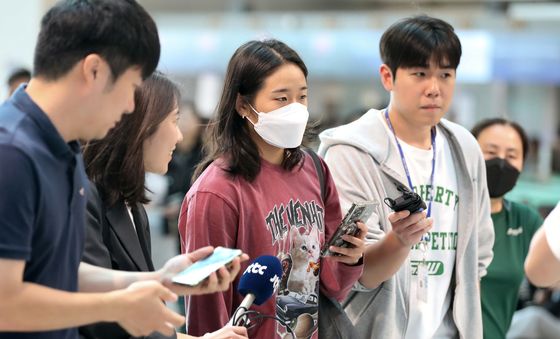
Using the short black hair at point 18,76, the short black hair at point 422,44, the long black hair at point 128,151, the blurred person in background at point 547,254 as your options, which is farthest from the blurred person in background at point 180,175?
the blurred person in background at point 547,254

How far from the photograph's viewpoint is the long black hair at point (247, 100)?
2438 millimetres

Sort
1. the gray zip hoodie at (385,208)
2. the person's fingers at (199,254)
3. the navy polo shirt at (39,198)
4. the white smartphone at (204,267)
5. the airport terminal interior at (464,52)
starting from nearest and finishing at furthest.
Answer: the navy polo shirt at (39,198), the white smartphone at (204,267), the person's fingers at (199,254), the gray zip hoodie at (385,208), the airport terminal interior at (464,52)

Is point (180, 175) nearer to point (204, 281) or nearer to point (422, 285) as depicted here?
point (422, 285)

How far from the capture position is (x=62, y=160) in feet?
5.15

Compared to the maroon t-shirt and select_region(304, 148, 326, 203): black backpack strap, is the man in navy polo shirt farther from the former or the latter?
select_region(304, 148, 326, 203): black backpack strap

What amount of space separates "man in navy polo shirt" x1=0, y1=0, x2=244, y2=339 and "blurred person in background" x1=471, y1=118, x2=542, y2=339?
6.55 feet

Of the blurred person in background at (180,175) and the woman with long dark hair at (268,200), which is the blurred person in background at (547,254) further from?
the blurred person in background at (180,175)

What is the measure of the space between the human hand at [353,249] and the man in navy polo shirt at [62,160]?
0.90 meters

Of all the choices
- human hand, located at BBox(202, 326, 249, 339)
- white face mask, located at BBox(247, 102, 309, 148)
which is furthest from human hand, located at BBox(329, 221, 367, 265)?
human hand, located at BBox(202, 326, 249, 339)

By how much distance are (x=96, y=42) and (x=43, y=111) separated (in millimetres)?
160

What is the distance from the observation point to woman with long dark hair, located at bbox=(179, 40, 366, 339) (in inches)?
91.5

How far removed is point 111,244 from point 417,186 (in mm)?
1126

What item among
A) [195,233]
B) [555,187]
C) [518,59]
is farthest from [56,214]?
[518,59]

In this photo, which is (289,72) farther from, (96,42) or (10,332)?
(10,332)
